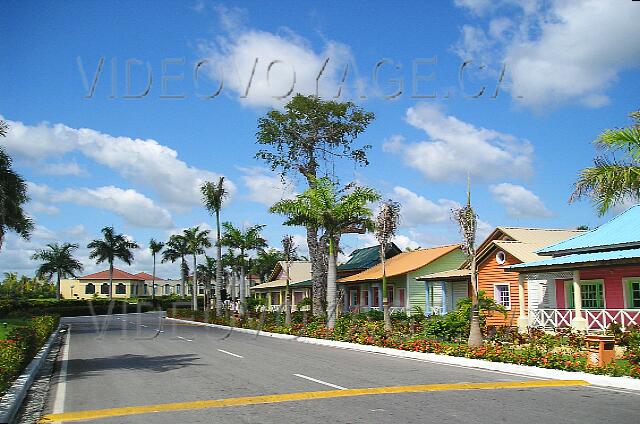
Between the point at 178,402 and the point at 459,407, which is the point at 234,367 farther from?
the point at 459,407

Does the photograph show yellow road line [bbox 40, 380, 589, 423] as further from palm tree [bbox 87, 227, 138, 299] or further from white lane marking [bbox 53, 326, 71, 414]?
palm tree [bbox 87, 227, 138, 299]

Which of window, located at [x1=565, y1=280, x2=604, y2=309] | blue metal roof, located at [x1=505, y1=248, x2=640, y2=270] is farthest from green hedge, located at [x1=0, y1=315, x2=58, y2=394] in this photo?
window, located at [x1=565, y1=280, x2=604, y2=309]

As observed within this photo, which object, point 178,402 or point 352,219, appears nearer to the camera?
point 178,402

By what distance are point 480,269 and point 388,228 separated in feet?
30.2

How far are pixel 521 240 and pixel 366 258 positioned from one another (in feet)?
73.4

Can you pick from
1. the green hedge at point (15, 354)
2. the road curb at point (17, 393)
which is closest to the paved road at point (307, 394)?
the road curb at point (17, 393)

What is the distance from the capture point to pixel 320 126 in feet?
157

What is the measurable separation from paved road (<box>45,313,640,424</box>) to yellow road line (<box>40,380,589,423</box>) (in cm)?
2

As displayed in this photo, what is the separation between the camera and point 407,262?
45.7 meters

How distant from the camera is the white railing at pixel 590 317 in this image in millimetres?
23984

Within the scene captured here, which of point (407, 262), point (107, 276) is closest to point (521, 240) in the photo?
point (407, 262)

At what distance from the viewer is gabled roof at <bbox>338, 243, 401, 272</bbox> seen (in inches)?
2096

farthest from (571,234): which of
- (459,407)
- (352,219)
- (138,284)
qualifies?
(138,284)

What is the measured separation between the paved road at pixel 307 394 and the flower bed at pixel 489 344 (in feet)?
5.36
